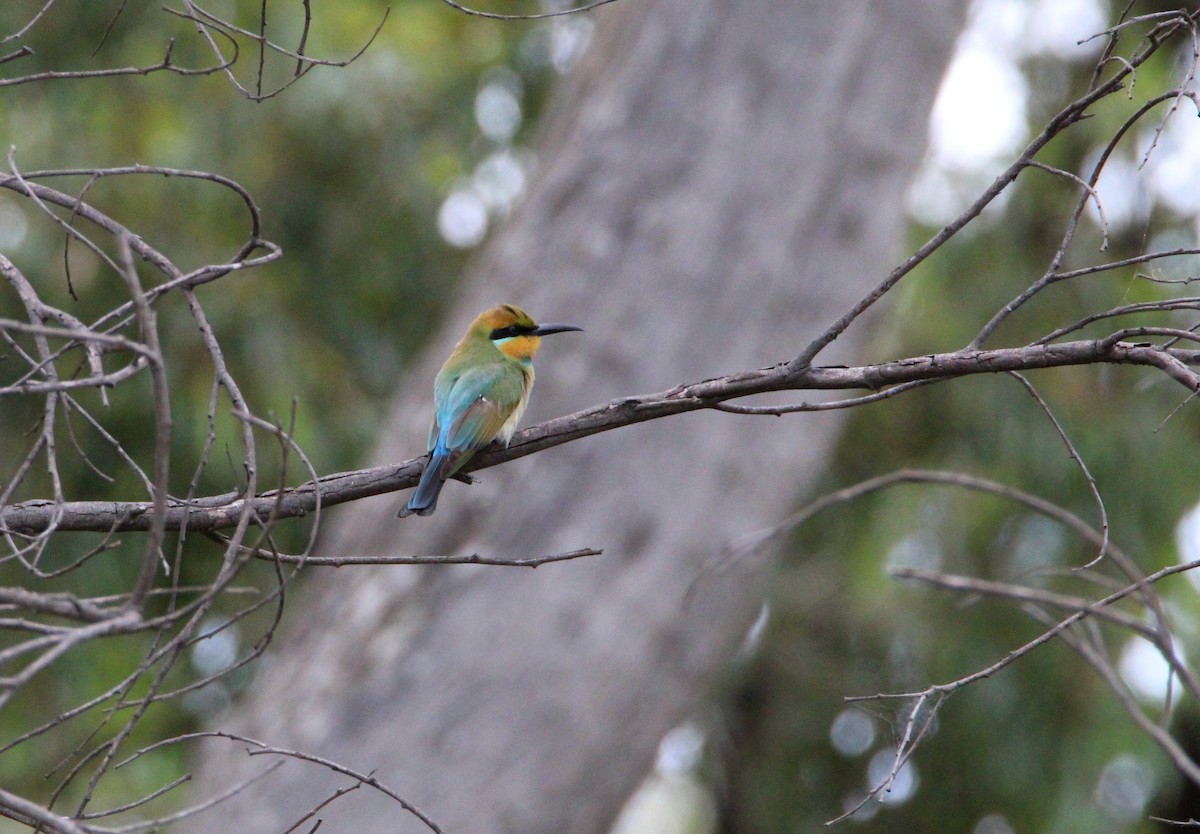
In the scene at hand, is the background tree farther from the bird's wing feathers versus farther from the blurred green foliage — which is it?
the bird's wing feathers

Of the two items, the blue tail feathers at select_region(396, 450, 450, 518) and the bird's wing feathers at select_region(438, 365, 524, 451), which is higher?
the bird's wing feathers at select_region(438, 365, 524, 451)

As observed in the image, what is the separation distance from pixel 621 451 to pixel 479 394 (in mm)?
1251

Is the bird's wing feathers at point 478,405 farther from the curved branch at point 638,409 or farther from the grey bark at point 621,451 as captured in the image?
the grey bark at point 621,451

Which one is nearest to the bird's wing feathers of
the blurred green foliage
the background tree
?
the background tree

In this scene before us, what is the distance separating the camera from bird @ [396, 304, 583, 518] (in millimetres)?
2582

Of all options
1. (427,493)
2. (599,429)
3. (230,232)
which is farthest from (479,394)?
(230,232)

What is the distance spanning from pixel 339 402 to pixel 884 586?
8.84 ft

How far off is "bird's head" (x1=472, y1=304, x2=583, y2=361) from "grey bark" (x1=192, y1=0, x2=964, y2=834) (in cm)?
68

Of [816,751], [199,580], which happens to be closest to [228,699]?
[199,580]

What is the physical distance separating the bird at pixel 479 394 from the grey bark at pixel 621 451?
70 cm

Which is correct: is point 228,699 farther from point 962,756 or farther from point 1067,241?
point 1067,241

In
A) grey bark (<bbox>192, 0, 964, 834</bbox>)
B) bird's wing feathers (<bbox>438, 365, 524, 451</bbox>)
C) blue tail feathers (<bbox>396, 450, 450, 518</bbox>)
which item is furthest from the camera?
grey bark (<bbox>192, 0, 964, 834</bbox>)

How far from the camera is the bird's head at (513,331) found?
11.4 feet

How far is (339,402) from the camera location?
5.72m
